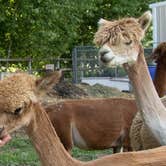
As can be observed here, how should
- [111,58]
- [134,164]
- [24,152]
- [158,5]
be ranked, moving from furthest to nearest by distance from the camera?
[158,5], [24,152], [111,58], [134,164]

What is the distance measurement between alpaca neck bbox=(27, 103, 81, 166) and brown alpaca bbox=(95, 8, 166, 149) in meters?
1.34

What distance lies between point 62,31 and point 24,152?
13.8 m

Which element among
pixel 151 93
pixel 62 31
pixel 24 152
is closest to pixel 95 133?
pixel 24 152

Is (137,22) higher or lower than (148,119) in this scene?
higher

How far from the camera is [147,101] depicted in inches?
206

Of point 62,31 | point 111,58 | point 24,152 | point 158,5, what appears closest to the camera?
point 111,58

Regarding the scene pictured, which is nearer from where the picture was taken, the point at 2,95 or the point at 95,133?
the point at 2,95

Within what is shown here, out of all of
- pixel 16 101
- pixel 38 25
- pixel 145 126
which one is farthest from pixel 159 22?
pixel 16 101

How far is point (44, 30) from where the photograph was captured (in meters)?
20.1

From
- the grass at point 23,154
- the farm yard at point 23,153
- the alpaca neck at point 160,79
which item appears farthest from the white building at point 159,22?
the alpaca neck at point 160,79

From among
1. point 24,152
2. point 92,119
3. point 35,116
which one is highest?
point 35,116

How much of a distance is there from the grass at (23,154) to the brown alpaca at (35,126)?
4.09m

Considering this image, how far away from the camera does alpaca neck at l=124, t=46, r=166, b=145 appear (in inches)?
204

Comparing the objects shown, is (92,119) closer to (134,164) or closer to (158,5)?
(134,164)
